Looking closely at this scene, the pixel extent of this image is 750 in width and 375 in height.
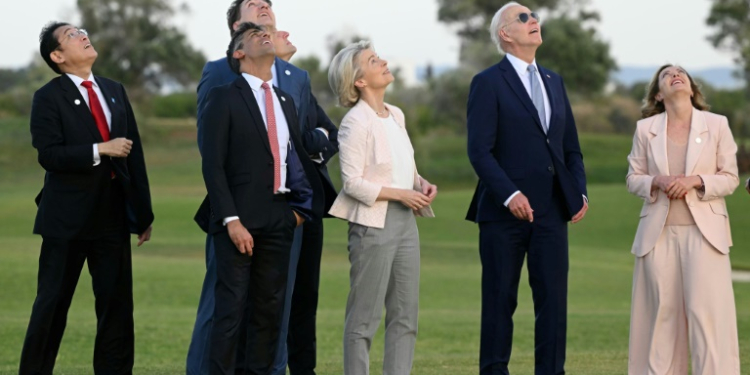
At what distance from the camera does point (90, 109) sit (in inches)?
270

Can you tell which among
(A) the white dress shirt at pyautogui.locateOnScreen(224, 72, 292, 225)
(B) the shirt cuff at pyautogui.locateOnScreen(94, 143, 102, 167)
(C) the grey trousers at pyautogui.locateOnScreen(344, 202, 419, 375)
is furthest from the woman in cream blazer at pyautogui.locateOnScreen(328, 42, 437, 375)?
(B) the shirt cuff at pyautogui.locateOnScreen(94, 143, 102, 167)

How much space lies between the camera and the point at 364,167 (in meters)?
6.69

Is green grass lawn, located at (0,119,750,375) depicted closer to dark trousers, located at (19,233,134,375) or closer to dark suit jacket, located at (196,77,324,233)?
dark trousers, located at (19,233,134,375)

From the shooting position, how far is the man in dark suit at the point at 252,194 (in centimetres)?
633

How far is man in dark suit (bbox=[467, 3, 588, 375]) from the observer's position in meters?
6.83

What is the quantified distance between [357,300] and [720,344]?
2.18 metres

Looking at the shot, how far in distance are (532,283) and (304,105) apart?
172 centimetres

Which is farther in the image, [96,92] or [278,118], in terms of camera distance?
[96,92]

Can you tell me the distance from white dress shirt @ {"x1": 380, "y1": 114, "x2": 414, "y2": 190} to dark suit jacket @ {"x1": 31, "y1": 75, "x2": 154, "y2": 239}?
145 cm

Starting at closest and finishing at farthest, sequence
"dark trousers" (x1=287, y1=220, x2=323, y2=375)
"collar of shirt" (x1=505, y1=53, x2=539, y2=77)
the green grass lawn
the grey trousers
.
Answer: the grey trousers < "collar of shirt" (x1=505, y1=53, x2=539, y2=77) < "dark trousers" (x1=287, y1=220, x2=323, y2=375) < the green grass lawn

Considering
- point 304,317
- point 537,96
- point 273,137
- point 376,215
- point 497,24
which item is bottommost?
point 304,317

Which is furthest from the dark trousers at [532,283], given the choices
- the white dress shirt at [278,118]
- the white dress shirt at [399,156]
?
the white dress shirt at [278,118]

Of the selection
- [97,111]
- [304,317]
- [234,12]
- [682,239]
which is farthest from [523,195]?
[97,111]

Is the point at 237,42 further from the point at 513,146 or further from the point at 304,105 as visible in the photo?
the point at 513,146
